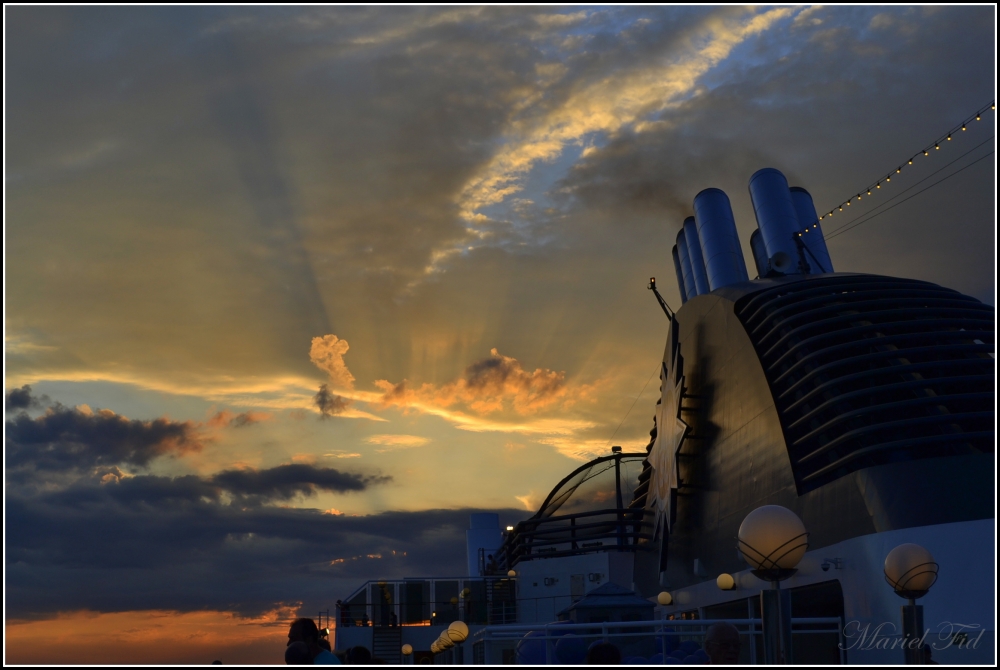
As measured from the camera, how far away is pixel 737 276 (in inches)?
1172

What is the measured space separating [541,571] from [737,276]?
46.8 ft

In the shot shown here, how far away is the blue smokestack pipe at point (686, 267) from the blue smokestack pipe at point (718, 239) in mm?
3688

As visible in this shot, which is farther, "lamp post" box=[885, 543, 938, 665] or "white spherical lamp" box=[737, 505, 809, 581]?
"lamp post" box=[885, 543, 938, 665]

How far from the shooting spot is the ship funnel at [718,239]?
3006 cm

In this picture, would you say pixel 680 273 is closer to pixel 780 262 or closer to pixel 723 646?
pixel 780 262

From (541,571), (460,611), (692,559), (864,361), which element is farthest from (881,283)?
(460,611)

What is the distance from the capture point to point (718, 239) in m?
30.7

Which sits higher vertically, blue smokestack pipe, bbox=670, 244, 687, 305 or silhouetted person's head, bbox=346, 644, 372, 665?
blue smokestack pipe, bbox=670, 244, 687, 305

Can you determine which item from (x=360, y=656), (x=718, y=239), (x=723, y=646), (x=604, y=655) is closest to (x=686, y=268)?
(x=718, y=239)

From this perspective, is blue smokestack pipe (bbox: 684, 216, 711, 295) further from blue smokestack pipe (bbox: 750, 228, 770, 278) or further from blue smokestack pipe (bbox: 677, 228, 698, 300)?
blue smokestack pipe (bbox: 750, 228, 770, 278)

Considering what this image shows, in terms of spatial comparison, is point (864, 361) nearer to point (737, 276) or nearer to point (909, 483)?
point (909, 483)

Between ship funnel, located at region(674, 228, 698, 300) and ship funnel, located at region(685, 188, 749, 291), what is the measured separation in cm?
369

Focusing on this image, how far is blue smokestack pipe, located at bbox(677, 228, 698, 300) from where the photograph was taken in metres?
35.5

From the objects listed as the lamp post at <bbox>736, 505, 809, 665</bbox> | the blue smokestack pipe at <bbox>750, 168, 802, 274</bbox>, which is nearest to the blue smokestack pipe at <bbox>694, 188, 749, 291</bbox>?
the blue smokestack pipe at <bbox>750, 168, 802, 274</bbox>
